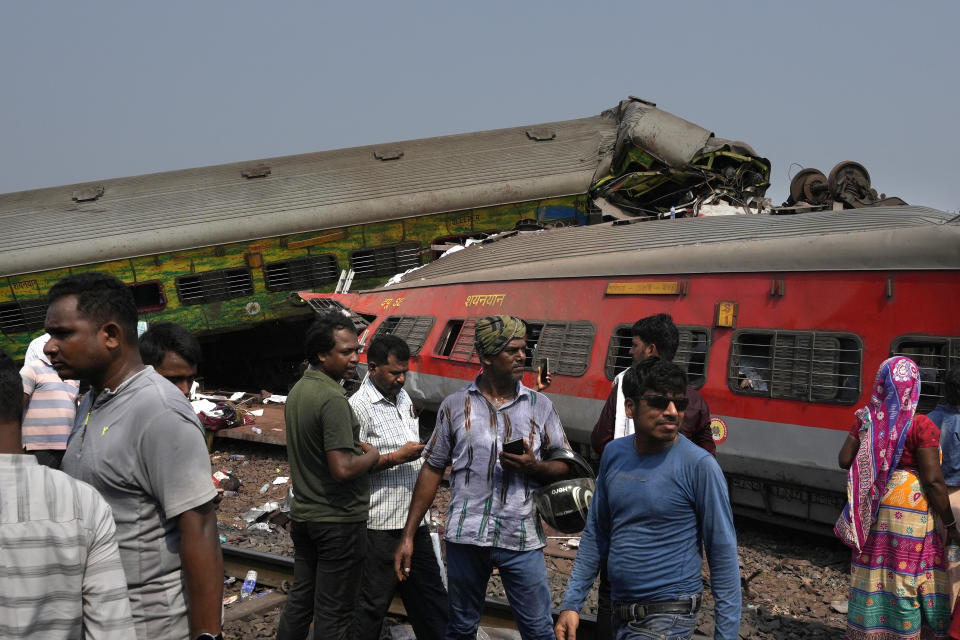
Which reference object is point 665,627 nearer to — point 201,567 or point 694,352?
point 201,567

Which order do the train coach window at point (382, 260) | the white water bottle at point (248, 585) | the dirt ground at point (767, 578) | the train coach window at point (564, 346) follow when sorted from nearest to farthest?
the dirt ground at point (767, 578) → the white water bottle at point (248, 585) → the train coach window at point (564, 346) → the train coach window at point (382, 260)

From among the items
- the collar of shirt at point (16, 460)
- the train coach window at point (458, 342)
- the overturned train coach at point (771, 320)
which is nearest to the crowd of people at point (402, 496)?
the collar of shirt at point (16, 460)

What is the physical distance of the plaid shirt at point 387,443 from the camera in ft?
16.4

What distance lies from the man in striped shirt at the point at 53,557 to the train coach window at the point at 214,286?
17670 millimetres

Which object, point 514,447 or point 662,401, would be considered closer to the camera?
point 662,401

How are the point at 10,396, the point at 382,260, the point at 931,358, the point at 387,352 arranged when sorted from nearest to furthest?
the point at 10,396 < the point at 387,352 < the point at 931,358 < the point at 382,260

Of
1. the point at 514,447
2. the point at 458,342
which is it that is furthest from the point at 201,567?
the point at 458,342

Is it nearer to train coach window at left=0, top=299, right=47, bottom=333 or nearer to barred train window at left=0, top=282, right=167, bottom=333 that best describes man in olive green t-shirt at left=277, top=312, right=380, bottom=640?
barred train window at left=0, top=282, right=167, bottom=333

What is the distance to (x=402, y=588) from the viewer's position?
5.08m

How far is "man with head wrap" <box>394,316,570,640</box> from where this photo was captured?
4188 mm

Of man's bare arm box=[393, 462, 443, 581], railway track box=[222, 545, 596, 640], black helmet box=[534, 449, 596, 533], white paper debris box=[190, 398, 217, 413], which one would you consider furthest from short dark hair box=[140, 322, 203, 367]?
white paper debris box=[190, 398, 217, 413]

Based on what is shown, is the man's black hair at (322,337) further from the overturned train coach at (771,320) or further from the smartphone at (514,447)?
the overturned train coach at (771,320)

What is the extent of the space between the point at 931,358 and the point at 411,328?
7369 mm

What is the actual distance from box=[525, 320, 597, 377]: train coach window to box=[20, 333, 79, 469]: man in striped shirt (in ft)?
15.1
